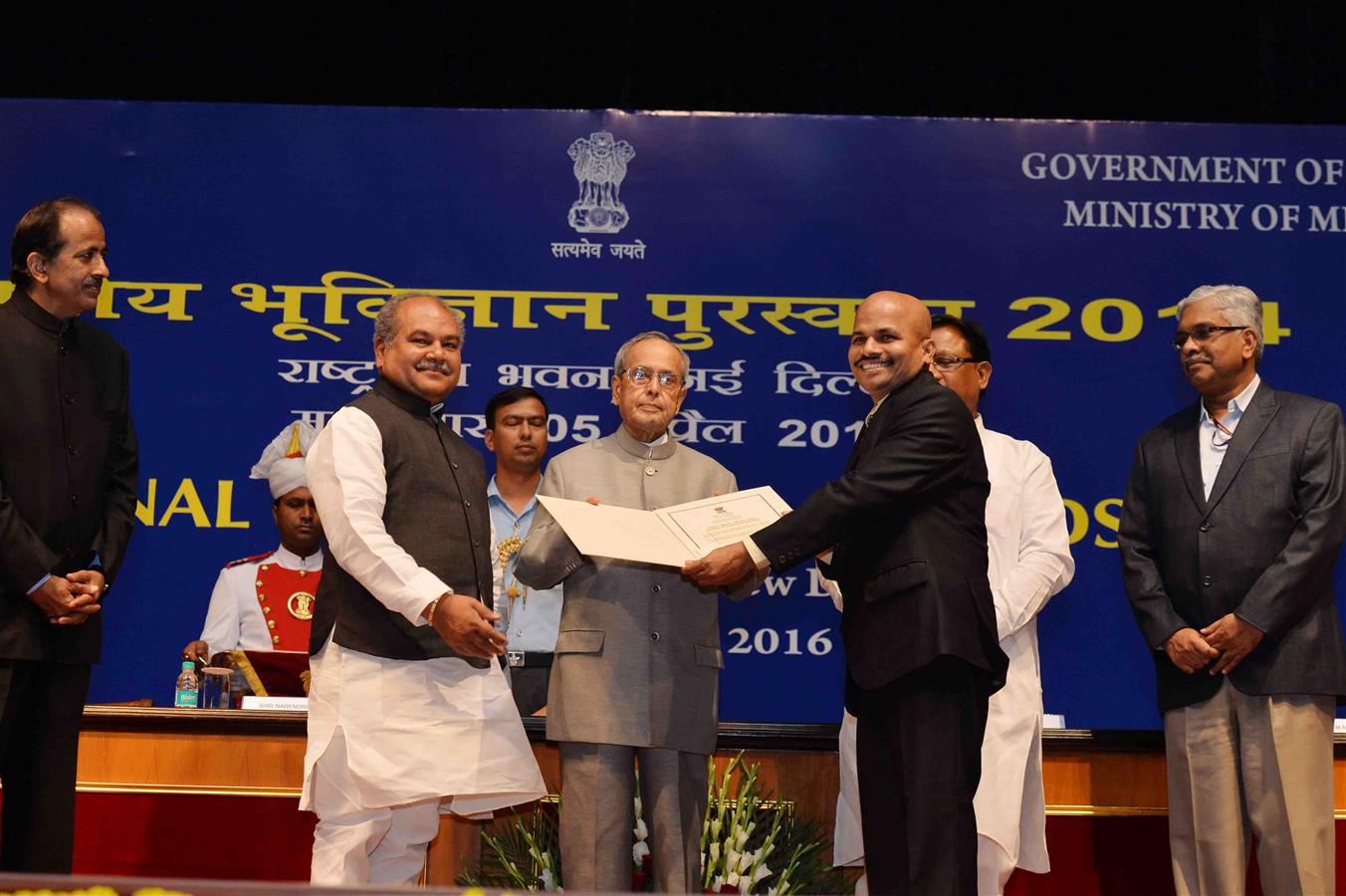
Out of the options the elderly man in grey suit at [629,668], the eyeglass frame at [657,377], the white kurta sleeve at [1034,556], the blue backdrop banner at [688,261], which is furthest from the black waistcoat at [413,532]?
the blue backdrop banner at [688,261]

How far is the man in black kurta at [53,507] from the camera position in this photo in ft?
10.4

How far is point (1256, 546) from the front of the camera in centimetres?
373

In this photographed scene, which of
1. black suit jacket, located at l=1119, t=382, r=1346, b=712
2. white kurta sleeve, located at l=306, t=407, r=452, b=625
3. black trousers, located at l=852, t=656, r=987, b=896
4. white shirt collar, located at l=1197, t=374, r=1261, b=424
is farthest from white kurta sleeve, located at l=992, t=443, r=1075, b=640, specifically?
white kurta sleeve, located at l=306, t=407, r=452, b=625

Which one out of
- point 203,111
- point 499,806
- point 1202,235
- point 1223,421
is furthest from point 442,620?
point 1202,235

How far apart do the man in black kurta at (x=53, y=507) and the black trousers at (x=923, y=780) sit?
1819 millimetres

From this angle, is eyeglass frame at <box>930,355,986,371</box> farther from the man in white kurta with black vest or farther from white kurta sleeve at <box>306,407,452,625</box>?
white kurta sleeve at <box>306,407,452,625</box>

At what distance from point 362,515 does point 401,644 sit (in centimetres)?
32

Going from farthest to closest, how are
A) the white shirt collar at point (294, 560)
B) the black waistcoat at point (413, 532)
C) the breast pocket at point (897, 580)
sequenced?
the white shirt collar at point (294, 560) → the black waistcoat at point (413, 532) → the breast pocket at point (897, 580)

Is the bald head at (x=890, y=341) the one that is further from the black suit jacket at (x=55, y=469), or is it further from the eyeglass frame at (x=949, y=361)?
the black suit jacket at (x=55, y=469)

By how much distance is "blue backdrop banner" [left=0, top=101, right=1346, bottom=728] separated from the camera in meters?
5.72

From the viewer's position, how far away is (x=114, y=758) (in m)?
3.96

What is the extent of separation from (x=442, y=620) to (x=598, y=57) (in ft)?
11.5

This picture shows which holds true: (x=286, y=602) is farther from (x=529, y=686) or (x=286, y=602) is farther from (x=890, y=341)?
(x=890, y=341)

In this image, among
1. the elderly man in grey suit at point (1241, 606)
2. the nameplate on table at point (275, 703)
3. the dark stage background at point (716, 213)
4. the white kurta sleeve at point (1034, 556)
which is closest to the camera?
the elderly man in grey suit at point (1241, 606)
